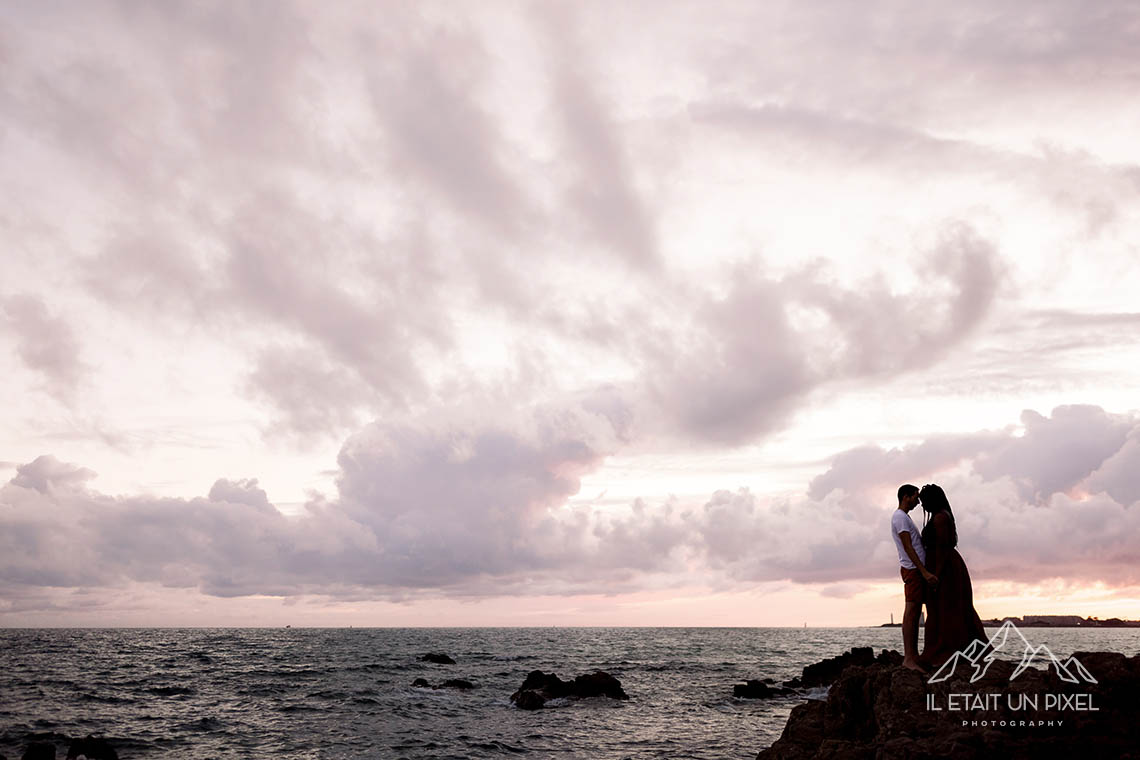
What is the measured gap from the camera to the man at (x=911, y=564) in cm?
1282

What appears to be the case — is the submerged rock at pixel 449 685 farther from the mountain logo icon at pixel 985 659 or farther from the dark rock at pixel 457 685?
the mountain logo icon at pixel 985 659

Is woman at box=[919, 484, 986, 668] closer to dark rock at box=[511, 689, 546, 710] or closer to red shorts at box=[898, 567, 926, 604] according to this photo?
red shorts at box=[898, 567, 926, 604]

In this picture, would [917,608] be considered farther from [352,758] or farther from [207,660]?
[207,660]

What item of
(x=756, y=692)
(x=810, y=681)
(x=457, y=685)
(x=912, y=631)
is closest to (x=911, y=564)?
(x=912, y=631)

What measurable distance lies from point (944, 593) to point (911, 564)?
28.5 inches

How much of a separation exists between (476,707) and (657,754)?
55.5ft

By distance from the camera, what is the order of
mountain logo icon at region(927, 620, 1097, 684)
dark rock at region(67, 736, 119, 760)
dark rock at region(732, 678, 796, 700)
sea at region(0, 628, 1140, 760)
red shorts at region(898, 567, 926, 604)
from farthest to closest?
dark rock at region(732, 678, 796, 700) < sea at region(0, 628, 1140, 760) < dark rock at region(67, 736, 119, 760) < red shorts at region(898, 567, 926, 604) < mountain logo icon at region(927, 620, 1097, 684)

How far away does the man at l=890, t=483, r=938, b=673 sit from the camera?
42.1ft

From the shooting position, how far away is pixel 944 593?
507 inches

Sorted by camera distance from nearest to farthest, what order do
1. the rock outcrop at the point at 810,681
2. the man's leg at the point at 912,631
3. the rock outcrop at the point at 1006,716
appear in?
the rock outcrop at the point at 1006,716 → the man's leg at the point at 912,631 → the rock outcrop at the point at 810,681

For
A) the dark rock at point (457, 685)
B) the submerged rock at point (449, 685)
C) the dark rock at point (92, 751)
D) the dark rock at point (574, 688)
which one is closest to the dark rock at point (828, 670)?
the dark rock at point (574, 688)

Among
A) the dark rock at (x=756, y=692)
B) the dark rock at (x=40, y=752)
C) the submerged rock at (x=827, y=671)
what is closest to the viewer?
the dark rock at (x=40, y=752)

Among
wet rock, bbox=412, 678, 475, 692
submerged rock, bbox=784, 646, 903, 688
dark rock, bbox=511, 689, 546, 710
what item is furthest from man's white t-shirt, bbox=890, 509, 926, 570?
wet rock, bbox=412, 678, 475, 692

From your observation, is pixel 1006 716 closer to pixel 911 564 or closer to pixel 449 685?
pixel 911 564
